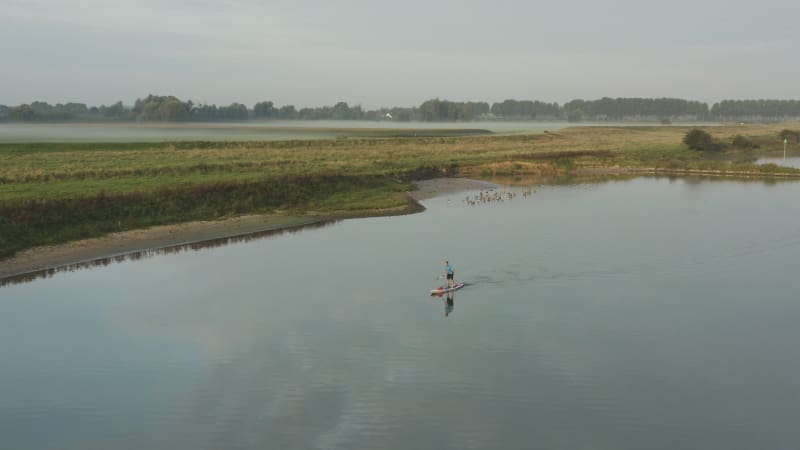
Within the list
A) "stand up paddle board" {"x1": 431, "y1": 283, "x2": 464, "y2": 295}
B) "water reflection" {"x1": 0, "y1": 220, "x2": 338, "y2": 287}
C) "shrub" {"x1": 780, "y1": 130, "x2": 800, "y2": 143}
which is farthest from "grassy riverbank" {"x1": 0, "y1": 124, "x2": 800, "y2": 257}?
"shrub" {"x1": 780, "y1": 130, "x2": 800, "y2": 143}

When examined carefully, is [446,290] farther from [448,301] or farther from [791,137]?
[791,137]

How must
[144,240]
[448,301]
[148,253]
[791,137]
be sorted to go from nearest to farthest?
1. [448,301]
2. [148,253]
3. [144,240]
4. [791,137]

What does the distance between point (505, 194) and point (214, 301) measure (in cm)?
4071

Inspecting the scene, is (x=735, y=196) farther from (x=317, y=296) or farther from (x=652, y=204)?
(x=317, y=296)

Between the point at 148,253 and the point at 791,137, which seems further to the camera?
the point at 791,137

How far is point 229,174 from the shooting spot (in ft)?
213

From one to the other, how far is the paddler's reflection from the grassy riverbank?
2286 cm

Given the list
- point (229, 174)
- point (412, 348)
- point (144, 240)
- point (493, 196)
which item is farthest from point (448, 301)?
point (229, 174)

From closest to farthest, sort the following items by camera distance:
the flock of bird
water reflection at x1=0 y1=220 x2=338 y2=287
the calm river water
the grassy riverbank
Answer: the calm river water
water reflection at x1=0 y1=220 x2=338 y2=287
the grassy riverbank
the flock of bird

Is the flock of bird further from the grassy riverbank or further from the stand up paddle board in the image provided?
the stand up paddle board

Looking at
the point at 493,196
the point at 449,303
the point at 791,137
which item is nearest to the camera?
the point at 449,303

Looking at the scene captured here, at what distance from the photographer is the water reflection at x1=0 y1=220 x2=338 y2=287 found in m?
33.2

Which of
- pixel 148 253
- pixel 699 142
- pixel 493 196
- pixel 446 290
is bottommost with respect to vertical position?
pixel 446 290

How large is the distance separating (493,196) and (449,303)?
35458mm
